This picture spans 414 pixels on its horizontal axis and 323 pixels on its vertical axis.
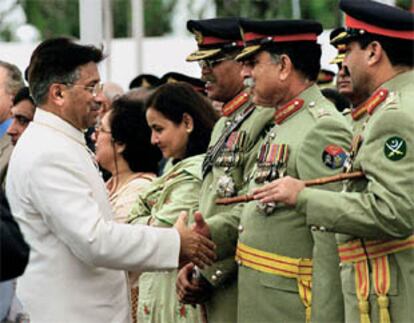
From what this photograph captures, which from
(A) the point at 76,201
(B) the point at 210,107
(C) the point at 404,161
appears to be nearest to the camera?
(C) the point at 404,161

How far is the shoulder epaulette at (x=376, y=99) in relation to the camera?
18.4 feet

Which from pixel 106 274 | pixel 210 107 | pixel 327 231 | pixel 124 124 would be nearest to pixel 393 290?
pixel 327 231

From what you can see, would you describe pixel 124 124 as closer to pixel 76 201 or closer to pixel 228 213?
pixel 228 213

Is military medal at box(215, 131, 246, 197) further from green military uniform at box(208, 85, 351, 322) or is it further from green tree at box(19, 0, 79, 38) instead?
green tree at box(19, 0, 79, 38)

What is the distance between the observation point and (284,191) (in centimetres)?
557

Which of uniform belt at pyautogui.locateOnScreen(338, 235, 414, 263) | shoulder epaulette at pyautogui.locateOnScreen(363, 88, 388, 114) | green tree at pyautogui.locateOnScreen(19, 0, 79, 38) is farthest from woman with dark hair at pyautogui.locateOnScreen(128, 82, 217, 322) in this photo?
green tree at pyautogui.locateOnScreen(19, 0, 79, 38)

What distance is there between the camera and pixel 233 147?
6.80 meters

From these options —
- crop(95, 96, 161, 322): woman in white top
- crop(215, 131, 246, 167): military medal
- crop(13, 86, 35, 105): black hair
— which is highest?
crop(215, 131, 246, 167): military medal

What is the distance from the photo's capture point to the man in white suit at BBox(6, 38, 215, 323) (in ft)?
19.4

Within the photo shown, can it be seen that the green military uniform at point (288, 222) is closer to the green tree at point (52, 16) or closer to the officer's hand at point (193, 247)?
the officer's hand at point (193, 247)

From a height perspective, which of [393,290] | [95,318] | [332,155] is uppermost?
[332,155]

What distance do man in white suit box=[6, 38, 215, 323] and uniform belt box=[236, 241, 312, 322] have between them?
1.00 feet

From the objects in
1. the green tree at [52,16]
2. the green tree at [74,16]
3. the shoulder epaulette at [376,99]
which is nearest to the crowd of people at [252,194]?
the shoulder epaulette at [376,99]

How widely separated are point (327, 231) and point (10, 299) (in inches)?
50.9
